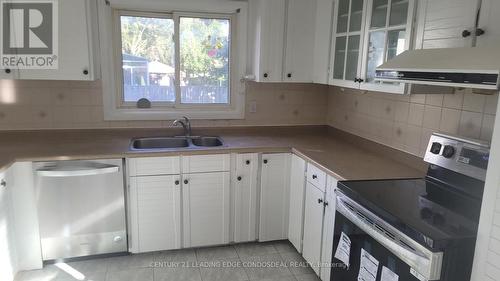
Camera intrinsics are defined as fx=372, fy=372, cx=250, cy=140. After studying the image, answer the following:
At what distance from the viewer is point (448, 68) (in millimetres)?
1441

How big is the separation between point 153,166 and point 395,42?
176cm

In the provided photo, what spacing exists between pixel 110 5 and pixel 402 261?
8.85 ft

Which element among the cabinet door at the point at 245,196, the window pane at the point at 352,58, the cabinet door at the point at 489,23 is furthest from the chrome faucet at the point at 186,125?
the cabinet door at the point at 489,23

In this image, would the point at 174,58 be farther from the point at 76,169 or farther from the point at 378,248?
the point at 378,248

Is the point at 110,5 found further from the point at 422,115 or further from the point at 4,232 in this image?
the point at 422,115

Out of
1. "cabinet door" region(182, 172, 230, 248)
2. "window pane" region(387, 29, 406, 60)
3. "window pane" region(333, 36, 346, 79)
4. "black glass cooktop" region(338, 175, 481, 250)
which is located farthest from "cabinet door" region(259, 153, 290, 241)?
"window pane" region(387, 29, 406, 60)

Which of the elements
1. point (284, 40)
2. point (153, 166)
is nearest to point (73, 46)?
point (153, 166)

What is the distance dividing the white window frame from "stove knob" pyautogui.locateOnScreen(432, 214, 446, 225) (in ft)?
6.68

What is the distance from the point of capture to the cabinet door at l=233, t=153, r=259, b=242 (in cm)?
281

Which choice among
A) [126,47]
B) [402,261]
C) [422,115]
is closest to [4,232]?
[126,47]

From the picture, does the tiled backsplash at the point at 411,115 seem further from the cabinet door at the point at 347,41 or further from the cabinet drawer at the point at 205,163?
the cabinet drawer at the point at 205,163

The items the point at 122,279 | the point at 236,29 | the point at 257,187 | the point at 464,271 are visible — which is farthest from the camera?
the point at 236,29

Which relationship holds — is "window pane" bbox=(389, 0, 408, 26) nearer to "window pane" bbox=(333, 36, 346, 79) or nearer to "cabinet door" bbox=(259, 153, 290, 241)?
"window pane" bbox=(333, 36, 346, 79)

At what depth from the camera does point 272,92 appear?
132 inches
